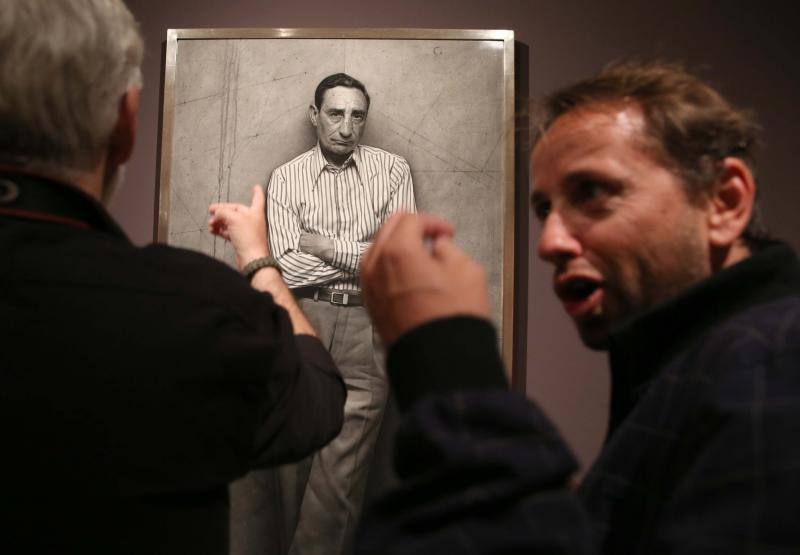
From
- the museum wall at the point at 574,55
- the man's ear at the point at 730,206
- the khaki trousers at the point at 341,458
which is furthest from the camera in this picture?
the museum wall at the point at 574,55

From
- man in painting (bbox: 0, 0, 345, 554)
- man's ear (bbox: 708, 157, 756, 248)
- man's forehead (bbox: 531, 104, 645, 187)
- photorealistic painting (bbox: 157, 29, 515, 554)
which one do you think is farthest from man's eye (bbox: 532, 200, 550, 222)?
photorealistic painting (bbox: 157, 29, 515, 554)

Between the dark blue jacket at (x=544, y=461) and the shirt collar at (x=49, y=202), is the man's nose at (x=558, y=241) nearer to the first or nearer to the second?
the dark blue jacket at (x=544, y=461)

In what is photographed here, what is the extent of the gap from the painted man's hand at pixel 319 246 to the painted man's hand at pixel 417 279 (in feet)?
3.86

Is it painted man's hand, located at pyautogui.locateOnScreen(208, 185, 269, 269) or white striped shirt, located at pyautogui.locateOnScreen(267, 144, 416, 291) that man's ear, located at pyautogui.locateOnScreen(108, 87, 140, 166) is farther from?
white striped shirt, located at pyautogui.locateOnScreen(267, 144, 416, 291)

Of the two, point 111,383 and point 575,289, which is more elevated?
point 575,289

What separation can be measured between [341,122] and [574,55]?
62cm

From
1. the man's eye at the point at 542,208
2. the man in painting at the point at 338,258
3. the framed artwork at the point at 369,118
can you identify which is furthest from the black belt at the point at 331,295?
the man's eye at the point at 542,208

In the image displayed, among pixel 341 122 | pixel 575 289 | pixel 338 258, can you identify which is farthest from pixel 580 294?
pixel 341 122

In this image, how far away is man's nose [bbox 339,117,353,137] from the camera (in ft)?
5.65

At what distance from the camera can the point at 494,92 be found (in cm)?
173

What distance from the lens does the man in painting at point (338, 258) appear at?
5.42 feet

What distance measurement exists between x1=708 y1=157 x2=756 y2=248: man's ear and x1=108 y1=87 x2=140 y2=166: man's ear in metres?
0.65

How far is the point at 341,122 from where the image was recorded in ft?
5.67

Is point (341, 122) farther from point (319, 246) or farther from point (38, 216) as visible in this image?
point (38, 216)
